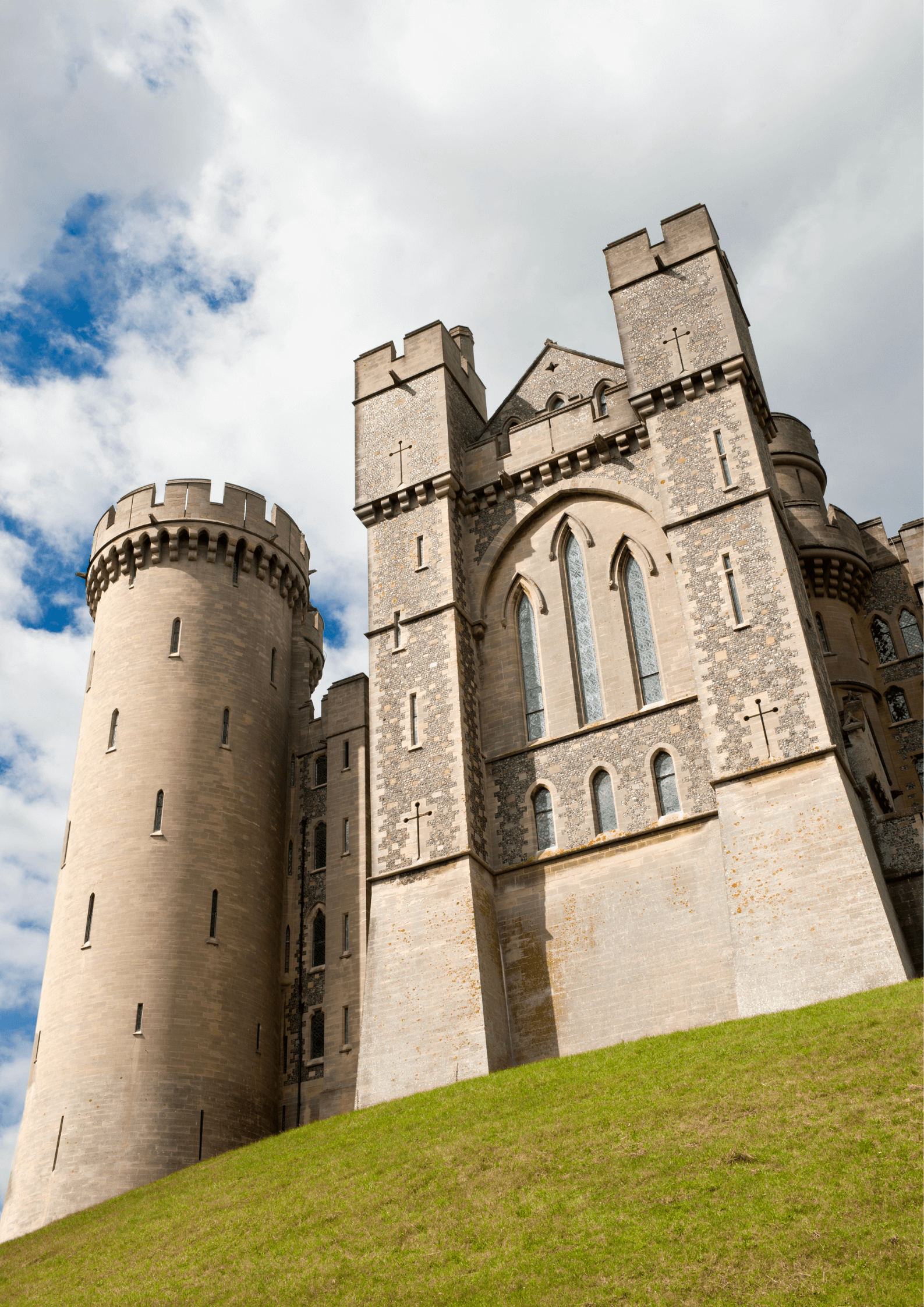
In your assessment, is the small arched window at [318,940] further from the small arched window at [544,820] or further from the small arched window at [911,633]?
the small arched window at [911,633]

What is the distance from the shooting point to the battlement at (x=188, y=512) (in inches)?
1223

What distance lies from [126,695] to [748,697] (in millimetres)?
16153

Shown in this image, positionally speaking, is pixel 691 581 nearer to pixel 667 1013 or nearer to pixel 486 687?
pixel 486 687

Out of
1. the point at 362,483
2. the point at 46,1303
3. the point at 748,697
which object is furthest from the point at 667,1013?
the point at 362,483

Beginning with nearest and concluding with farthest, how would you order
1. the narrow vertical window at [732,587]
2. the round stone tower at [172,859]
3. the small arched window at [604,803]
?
the narrow vertical window at [732,587]
the small arched window at [604,803]
the round stone tower at [172,859]

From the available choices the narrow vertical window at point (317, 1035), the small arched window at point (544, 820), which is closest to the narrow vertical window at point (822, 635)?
the small arched window at point (544, 820)

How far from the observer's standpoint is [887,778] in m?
24.9

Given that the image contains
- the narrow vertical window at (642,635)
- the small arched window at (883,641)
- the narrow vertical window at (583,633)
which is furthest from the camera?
the small arched window at (883,641)

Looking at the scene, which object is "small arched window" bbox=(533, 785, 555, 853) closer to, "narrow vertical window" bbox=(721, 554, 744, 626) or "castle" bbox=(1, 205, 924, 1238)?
"castle" bbox=(1, 205, 924, 1238)

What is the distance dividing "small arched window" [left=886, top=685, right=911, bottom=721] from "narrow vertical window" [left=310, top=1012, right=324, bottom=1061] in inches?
630

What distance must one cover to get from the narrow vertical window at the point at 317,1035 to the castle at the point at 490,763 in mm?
54

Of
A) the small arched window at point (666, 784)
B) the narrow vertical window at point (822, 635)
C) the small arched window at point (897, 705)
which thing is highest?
the narrow vertical window at point (822, 635)

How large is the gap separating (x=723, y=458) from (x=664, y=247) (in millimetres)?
6705

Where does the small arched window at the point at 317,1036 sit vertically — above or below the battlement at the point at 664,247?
below
